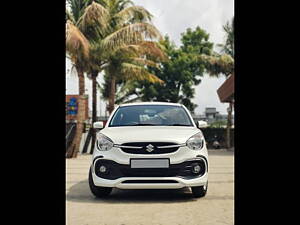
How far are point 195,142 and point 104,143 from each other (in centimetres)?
141

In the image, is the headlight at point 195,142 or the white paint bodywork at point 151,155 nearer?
the white paint bodywork at point 151,155

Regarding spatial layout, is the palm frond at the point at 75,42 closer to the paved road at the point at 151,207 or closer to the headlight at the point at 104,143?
the paved road at the point at 151,207

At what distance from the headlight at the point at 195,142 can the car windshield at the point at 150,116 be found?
755 mm

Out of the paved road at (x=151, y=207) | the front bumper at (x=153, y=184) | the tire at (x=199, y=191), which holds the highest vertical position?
the front bumper at (x=153, y=184)

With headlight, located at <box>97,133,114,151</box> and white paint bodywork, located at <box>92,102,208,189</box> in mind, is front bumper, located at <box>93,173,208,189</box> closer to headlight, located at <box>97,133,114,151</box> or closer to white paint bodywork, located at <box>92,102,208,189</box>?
white paint bodywork, located at <box>92,102,208,189</box>

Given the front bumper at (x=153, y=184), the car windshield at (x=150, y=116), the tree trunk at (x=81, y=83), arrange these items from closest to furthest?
the front bumper at (x=153, y=184), the car windshield at (x=150, y=116), the tree trunk at (x=81, y=83)

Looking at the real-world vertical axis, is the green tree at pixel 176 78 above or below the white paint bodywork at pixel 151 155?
above

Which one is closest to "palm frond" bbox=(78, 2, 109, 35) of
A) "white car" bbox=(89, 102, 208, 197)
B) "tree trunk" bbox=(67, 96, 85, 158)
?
"tree trunk" bbox=(67, 96, 85, 158)

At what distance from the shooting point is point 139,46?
19.5m

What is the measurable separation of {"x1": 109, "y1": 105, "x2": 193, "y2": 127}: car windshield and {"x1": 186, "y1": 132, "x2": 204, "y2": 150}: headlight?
0.76m

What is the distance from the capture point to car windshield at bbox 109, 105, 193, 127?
23.6ft

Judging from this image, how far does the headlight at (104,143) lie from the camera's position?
631 cm

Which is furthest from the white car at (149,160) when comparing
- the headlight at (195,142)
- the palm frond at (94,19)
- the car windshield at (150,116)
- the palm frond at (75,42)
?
the palm frond at (94,19)
